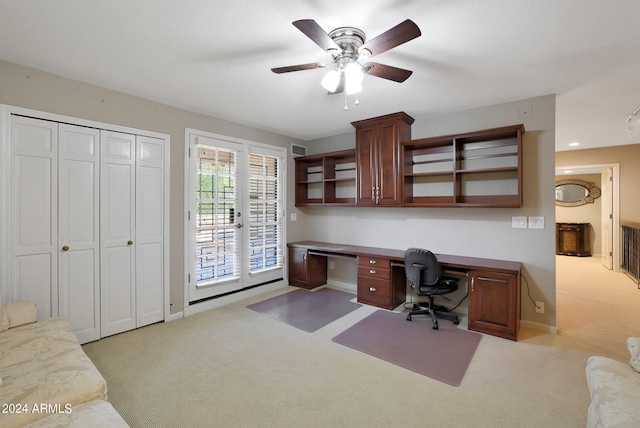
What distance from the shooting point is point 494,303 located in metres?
3.00

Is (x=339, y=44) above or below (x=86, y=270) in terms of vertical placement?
above

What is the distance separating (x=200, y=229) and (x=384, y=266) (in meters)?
2.48

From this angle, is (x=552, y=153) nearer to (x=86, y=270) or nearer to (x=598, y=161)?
(x=598, y=161)

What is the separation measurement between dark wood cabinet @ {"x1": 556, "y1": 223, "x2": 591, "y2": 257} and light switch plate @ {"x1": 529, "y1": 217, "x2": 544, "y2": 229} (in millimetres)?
6420

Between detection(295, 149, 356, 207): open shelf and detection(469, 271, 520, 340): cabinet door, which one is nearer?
detection(469, 271, 520, 340): cabinet door

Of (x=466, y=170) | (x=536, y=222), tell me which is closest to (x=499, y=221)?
(x=536, y=222)

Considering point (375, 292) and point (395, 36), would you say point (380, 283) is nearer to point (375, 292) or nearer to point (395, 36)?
point (375, 292)

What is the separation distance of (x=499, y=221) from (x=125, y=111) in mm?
4426

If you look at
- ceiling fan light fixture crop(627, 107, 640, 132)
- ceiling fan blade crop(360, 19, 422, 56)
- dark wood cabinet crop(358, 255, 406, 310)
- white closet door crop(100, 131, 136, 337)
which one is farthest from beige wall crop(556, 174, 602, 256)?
white closet door crop(100, 131, 136, 337)

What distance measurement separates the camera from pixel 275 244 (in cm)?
486

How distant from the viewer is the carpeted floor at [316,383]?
6.12ft

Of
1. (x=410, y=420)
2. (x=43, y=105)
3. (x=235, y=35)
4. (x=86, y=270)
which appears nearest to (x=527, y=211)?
(x=410, y=420)

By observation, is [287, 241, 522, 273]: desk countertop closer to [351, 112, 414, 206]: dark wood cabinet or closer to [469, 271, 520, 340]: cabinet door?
[469, 271, 520, 340]: cabinet door

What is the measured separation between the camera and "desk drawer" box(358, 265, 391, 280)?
12.5 ft
